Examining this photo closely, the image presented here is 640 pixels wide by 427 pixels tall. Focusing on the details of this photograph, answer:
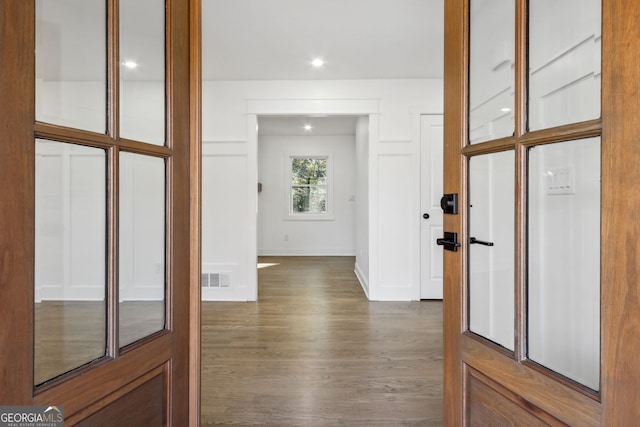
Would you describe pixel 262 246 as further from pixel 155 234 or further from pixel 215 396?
pixel 155 234

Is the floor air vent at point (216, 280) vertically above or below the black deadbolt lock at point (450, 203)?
below

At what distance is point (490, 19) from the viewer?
3.49 ft

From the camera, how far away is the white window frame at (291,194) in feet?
24.2

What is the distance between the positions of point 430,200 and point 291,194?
3901 millimetres

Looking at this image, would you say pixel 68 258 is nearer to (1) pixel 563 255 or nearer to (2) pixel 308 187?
(1) pixel 563 255

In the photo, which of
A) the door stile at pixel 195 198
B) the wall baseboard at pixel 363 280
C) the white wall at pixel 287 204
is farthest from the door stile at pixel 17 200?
the white wall at pixel 287 204

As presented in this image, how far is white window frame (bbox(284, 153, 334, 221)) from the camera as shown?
7.39 m

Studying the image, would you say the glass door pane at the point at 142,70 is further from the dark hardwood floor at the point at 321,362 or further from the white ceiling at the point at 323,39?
the white ceiling at the point at 323,39

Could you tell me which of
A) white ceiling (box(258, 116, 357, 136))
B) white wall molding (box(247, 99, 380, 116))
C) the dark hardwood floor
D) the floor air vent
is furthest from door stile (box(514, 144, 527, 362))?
white ceiling (box(258, 116, 357, 136))

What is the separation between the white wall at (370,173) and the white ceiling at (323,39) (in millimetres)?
151

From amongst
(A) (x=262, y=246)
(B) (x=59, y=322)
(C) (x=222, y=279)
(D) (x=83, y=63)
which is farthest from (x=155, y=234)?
(A) (x=262, y=246)

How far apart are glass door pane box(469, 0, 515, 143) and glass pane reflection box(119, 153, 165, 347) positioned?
37.4 inches

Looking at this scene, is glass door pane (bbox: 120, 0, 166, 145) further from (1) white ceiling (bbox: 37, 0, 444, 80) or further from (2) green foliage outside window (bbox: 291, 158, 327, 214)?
(2) green foliage outside window (bbox: 291, 158, 327, 214)

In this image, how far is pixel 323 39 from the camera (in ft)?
9.84
